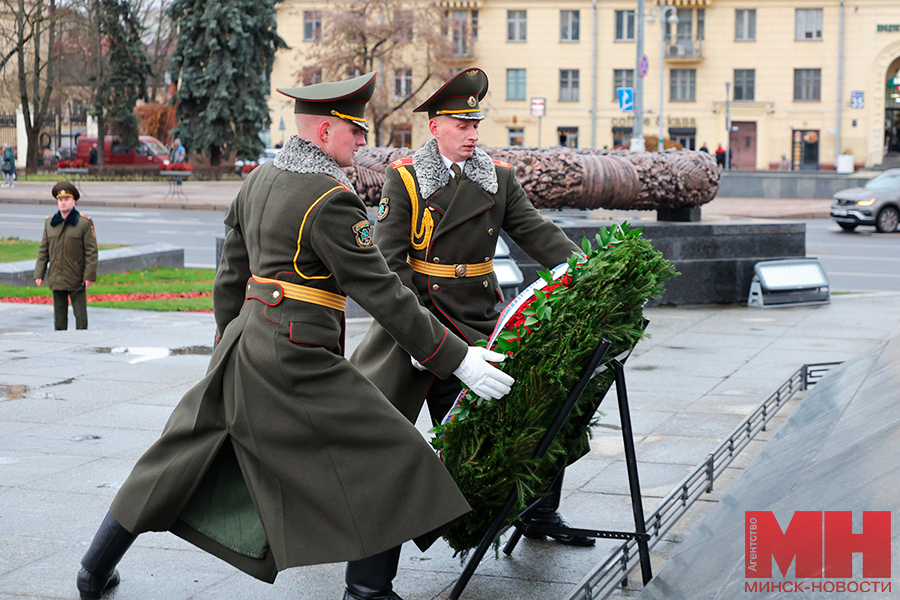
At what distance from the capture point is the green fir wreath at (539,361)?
10.8 ft

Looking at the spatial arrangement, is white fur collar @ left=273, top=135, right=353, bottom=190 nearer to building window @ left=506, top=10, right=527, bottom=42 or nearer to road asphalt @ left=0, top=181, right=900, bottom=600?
road asphalt @ left=0, top=181, right=900, bottom=600

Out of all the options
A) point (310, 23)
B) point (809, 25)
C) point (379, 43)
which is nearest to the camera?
point (379, 43)

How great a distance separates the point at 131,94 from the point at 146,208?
1873cm

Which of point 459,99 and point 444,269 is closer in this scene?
point 459,99

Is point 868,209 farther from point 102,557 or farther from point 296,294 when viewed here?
point 102,557

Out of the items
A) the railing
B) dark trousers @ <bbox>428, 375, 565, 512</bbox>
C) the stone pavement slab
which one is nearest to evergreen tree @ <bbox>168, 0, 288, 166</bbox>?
the stone pavement slab

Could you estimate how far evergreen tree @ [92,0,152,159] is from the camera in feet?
154

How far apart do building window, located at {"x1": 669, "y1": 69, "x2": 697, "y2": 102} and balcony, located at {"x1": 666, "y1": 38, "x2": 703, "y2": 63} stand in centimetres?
88

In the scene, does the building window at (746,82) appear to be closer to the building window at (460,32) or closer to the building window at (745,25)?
the building window at (745,25)

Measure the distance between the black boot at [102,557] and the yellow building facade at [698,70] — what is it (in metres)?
51.0

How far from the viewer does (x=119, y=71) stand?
47781 millimetres

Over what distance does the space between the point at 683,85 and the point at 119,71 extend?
3019 cm

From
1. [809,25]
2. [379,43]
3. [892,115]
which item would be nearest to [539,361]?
[379,43]

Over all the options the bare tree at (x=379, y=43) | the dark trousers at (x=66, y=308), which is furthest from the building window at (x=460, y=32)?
the dark trousers at (x=66, y=308)
